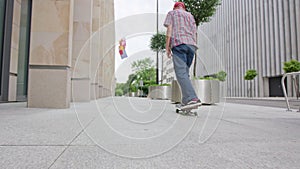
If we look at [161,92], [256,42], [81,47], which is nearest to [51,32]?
[81,47]

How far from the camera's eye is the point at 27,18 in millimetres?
6750

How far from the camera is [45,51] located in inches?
173

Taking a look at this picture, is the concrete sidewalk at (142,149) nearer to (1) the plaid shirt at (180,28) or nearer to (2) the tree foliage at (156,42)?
(1) the plaid shirt at (180,28)

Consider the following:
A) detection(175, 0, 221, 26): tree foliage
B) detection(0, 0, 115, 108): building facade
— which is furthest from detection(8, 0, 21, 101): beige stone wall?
detection(175, 0, 221, 26): tree foliage

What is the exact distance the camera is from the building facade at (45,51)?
4234 mm

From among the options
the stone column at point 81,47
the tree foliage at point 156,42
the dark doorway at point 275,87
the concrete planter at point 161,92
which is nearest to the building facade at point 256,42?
the dark doorway at point 275,87

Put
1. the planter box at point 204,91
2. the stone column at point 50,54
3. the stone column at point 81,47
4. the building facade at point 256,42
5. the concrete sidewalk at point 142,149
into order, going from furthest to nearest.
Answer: the building facade at point 256,42, the stone column at point 81,47, the planter box at point 204,91, the stone column at point 50,54, the concrete sidewalk at point 142,149

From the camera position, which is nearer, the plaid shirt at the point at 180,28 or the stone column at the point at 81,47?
the plaid shirt at the point at 180,28

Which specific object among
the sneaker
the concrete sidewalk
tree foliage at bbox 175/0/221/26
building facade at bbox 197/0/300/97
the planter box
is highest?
building facade at bbox 197/0/300/97

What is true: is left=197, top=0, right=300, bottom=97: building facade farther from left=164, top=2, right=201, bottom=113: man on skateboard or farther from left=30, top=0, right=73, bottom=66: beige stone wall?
left=30, top=0, right=73, bottom=66: beige stone wall

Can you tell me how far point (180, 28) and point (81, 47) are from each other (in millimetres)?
4955

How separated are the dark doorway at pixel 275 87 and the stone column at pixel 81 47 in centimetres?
2533

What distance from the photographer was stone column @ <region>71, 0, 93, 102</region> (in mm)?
7219

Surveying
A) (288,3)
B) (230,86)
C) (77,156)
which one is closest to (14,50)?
(77,156)
